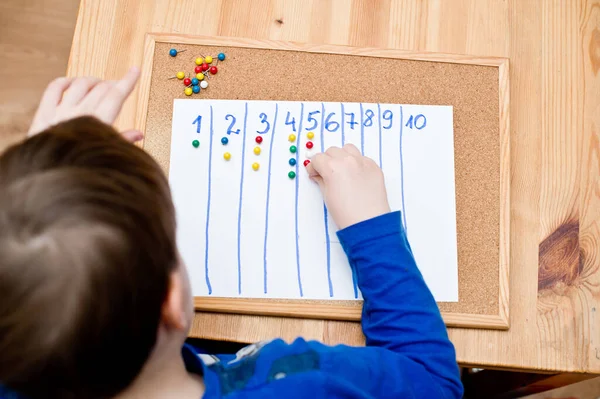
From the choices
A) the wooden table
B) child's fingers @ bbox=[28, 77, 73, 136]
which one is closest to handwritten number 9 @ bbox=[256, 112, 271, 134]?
the wooden table

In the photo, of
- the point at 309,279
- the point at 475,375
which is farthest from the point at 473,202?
the point at 475,375

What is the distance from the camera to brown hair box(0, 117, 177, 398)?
12.8 inches

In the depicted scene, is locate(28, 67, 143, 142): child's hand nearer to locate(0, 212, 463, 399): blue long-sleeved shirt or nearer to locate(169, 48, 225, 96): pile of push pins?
locate(169, 48, 225, 96): pile of push pins

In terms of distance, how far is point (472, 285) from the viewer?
23.5 inches

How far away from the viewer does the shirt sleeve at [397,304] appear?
21.7 inches

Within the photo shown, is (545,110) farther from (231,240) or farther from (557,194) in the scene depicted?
(231,240)

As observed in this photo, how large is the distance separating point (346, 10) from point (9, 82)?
87 cm

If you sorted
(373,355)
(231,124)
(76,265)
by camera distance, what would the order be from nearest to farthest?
(76,265) → (373,355) → (231,124)

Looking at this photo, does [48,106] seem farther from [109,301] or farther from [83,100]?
[109,301]

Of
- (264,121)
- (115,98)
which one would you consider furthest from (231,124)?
(115,98)

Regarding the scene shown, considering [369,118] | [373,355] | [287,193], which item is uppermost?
[369,118]

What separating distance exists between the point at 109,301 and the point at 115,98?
29 centimetres

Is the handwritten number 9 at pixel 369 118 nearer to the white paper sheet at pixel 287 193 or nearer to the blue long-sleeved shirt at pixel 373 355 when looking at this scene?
the white paper sheet at pixel 287 193

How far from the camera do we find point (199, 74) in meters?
0.64
